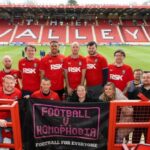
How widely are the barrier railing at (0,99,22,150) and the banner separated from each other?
271 millimetres

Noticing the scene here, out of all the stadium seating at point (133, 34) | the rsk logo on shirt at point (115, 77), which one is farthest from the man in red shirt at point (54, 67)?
the stadium seating at point (133, 34)

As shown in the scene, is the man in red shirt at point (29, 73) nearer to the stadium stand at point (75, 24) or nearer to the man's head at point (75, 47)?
the man's head at point (75, 47)

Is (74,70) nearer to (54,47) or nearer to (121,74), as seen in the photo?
(54,47)

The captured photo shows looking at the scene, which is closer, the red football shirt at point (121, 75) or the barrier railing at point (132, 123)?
the barrier railing at point (132, 123)

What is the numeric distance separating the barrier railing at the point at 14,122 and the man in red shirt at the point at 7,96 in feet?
0.37

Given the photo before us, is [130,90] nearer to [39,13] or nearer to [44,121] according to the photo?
[44,121]

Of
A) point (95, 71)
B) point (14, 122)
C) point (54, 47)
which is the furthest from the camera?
point (95, 71)

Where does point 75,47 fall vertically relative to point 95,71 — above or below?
above

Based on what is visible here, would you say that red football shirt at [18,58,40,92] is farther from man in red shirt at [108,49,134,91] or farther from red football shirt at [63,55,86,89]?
man in red shirt at [108,49,134,91]

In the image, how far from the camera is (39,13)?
42250 millimetres

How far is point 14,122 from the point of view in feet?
15.8

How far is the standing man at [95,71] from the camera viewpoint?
739cm

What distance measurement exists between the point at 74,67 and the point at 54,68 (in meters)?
0.53

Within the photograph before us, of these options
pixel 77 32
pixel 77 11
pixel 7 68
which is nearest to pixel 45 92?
pixel 7 68
